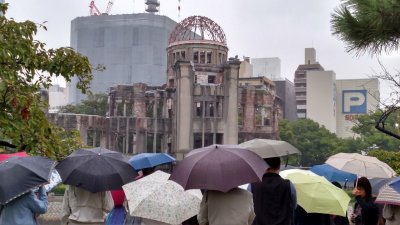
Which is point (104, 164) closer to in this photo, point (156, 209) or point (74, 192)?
point (74, 192)

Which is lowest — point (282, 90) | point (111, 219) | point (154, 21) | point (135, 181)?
point (111, 219)

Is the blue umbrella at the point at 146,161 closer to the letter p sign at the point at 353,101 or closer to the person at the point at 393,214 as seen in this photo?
the person at the point at 393,214

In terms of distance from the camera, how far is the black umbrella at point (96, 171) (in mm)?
6582

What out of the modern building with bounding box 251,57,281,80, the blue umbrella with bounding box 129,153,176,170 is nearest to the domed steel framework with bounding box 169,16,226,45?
the blue umbrella with bounding box 129,153,176,170

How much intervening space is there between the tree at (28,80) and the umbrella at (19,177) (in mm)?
876

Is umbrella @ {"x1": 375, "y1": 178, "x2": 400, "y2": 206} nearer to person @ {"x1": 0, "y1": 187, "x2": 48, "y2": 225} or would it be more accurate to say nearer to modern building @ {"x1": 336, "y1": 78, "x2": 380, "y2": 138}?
person @ {"x1": 0, "y1": 187, "x2": 48, "y2": 225}

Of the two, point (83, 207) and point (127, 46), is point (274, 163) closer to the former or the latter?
point (83, 207)

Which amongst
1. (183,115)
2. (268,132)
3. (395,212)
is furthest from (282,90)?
(395,212)

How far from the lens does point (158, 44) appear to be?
228ft

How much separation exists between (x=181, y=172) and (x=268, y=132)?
1608 inches

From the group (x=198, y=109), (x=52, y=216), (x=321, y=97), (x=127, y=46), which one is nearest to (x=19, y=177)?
(x=52, y=216)

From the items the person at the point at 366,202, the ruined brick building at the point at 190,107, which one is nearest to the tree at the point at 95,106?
the ruined brick building at the point at 190,107

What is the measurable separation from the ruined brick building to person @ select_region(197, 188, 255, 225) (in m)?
34.1

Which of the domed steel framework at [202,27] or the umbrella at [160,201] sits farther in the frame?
the domed steel framework at [202,27]
